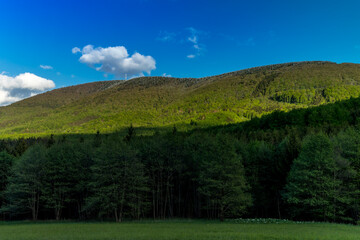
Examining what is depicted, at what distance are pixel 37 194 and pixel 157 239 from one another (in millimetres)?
50231

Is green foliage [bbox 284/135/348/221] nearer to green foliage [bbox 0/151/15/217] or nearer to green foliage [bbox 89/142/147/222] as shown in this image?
green foliage [bbox 89/142/147/222]

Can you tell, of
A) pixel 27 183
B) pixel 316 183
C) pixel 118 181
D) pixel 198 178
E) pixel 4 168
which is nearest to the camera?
pixel 316 183

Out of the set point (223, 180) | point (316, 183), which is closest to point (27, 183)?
point (223, 180)

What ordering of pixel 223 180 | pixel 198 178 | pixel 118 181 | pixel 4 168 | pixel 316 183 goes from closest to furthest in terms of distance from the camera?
pixel 316 183, pixel 223 180, pixel 198 178, pixel 118 181, pixel 4 168

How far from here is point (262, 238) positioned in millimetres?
22406

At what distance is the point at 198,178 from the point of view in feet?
152

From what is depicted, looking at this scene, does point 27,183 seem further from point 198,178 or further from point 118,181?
point 198,178

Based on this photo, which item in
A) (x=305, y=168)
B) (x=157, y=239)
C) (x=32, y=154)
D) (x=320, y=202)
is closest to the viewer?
(x=157, y=239)

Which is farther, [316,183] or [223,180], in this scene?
[223,180]

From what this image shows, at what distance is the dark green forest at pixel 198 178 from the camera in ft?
Answer: 138

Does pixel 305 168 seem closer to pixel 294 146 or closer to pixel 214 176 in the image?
pixel 294 146

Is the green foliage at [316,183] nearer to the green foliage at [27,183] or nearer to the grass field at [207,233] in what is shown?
the grass field at [207,233]

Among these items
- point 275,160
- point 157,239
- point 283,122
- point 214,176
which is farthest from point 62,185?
point 283,122

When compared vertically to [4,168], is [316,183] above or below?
below
